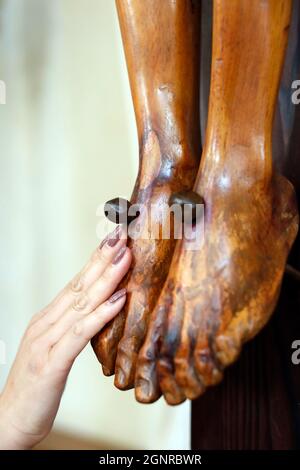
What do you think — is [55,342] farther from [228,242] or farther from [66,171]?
[66,171]

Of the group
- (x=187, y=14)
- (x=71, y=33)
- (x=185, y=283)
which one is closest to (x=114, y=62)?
(x=71, y=33)

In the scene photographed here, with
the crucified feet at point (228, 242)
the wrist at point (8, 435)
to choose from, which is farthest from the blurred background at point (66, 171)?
the crucified feet at point (228, 242)

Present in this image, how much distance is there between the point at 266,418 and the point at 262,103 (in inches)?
12.3

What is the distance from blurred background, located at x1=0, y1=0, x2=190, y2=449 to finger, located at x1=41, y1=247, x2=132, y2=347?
0.30 m

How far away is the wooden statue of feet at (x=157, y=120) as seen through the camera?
1.01 feet

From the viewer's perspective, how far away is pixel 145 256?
311 mm

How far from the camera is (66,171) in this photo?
68cm

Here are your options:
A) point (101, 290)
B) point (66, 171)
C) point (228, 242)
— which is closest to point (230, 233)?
point (228, 242)

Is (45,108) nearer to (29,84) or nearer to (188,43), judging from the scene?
(29,84)

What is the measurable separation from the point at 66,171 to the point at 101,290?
1.31ft

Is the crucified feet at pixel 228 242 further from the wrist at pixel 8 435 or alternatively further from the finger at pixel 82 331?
the wrist at pixel 8 435

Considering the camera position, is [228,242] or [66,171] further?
[66,171]

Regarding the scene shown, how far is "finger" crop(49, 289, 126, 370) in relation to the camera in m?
0.31

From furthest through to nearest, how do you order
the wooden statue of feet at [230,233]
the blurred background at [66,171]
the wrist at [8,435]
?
1. the blurred background at [66,171]
2. the wrist at [8,435]
3. the wooden statue of feet at [230,233]
